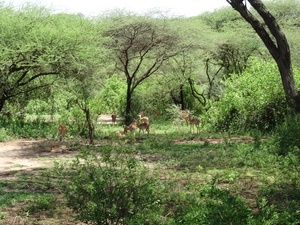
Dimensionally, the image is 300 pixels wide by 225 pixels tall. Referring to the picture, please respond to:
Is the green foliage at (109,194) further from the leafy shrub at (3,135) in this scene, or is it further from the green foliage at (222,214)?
the leafy shrub at (3,135)

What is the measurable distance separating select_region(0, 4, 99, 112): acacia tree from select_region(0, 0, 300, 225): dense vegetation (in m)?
0.04

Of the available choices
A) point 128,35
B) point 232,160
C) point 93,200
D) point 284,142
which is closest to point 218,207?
point 93,200

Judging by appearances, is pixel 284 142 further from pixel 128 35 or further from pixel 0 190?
pixel 128 35

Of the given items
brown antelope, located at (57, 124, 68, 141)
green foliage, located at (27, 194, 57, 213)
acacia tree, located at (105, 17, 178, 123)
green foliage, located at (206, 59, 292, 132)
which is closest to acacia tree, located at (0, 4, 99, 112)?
acacia tree, located at (105, 17, 178, 123)

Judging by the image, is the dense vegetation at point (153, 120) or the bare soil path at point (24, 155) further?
the bare soil path at point (24, 155)

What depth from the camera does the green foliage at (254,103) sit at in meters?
12.9

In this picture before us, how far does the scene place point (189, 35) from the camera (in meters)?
19.4

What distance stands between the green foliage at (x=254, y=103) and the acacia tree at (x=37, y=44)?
4524 millimetres

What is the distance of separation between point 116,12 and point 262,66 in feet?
22.7

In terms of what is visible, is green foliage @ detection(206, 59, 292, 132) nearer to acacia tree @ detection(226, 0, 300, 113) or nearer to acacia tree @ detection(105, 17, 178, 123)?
acacia tree @ detection(226, 0, 300, 113)

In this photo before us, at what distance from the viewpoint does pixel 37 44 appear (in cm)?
1369

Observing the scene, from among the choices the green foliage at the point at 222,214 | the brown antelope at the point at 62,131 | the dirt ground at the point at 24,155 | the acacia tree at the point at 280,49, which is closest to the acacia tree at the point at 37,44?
the brown antelope at the point at 62,131

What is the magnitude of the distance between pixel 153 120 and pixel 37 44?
9.27m

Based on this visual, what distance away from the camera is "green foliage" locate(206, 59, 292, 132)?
12.9 meters
